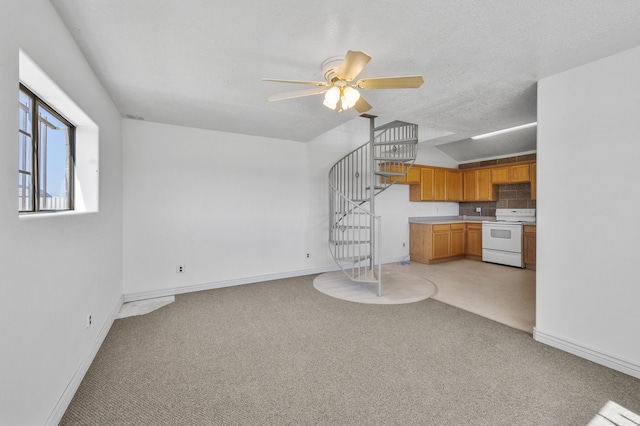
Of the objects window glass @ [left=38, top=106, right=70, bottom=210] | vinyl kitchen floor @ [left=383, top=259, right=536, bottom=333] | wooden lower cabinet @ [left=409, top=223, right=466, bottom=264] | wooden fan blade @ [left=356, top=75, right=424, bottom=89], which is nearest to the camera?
window glass @ [left=38, top=106, right=70, bottom=210]

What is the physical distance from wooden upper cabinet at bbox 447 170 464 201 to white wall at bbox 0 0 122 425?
6448 mm

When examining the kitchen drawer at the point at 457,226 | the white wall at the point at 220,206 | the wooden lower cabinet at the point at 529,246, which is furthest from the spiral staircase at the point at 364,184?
the wooden lower cabinet at the point at 529,246

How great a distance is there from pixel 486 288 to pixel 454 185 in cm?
317

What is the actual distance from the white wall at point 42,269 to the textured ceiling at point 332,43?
30cm

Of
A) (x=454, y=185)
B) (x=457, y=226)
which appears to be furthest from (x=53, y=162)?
(x=454, y=185)

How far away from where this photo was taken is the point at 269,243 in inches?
177

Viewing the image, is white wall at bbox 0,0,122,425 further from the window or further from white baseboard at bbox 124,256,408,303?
white baseboard at bbox 124,256,408,303

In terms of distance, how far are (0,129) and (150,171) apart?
8.95 ft

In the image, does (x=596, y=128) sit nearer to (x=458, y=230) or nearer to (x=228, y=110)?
(x=228, y=110)

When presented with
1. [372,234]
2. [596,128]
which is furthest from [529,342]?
[372,234]

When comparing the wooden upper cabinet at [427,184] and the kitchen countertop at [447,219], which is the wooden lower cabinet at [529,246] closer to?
the kitchen countertop at [447,219]

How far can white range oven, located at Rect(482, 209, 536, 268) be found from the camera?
5191 millimetres

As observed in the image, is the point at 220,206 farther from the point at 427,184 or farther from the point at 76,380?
the point at 427,184

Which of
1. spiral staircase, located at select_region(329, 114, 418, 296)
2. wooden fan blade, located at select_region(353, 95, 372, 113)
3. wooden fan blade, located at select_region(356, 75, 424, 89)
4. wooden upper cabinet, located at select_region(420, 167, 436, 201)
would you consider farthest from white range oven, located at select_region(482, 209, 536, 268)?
wooden fan blade, located at select_region(356, 75, 424, 89)
